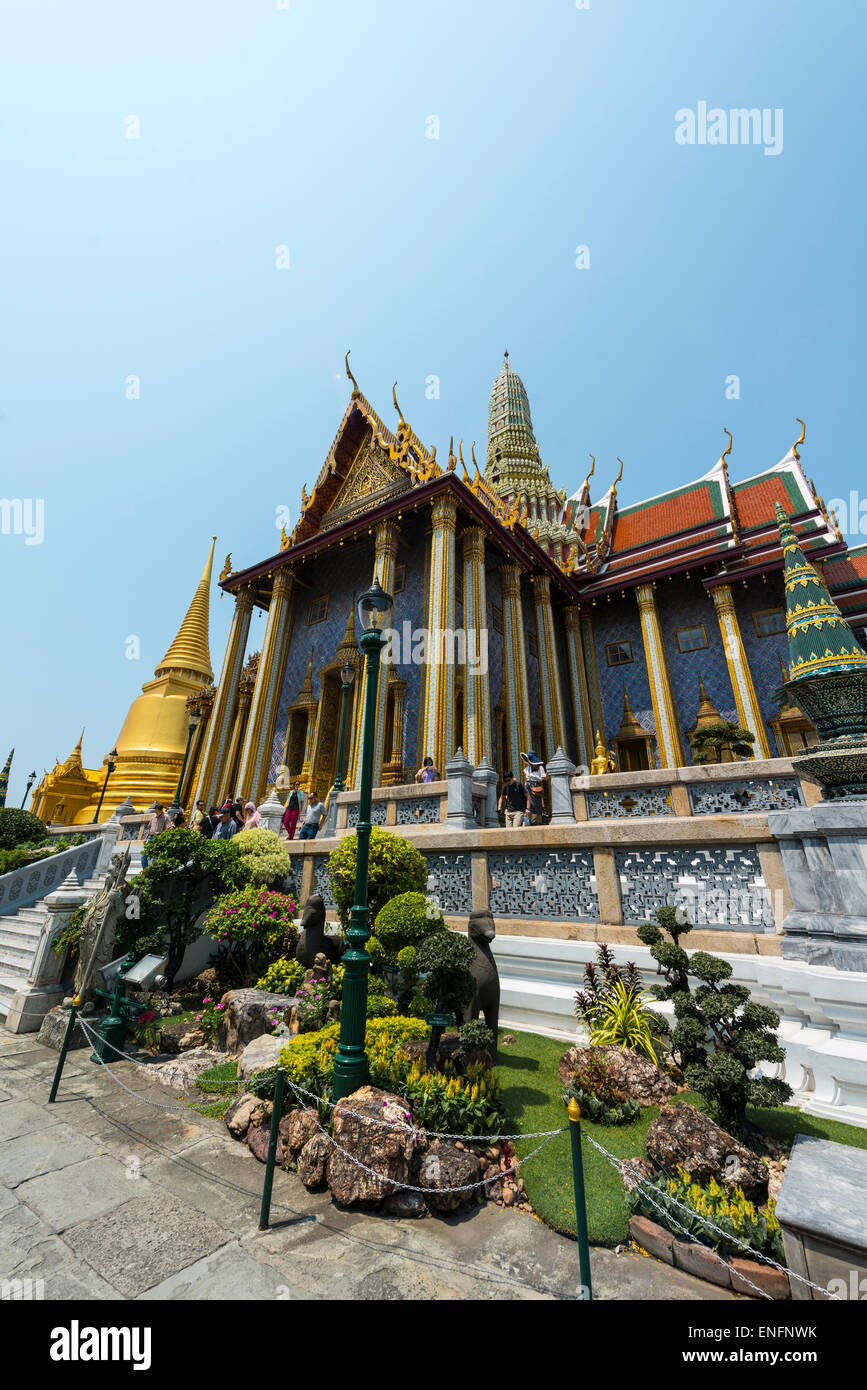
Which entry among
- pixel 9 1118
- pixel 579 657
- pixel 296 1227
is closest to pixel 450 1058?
pixel 296 1227

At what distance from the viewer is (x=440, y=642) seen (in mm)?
15031

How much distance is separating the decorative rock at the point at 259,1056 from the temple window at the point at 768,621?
18.6 m

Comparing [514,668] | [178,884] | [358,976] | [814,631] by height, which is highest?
[514,668]

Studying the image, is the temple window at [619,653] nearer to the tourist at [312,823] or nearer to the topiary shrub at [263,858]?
the tourist at [312,823]

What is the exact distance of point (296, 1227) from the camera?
3.24 metres

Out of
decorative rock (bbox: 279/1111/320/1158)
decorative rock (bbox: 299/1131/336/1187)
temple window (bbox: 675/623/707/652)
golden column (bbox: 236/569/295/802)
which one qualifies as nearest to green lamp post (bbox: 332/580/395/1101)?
decorative rock (bbox: 279/1111/320/1158)

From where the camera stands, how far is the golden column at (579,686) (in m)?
19.8

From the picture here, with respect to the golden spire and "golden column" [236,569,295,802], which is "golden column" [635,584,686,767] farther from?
the golden spire

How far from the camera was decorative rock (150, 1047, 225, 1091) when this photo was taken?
572 centimetres

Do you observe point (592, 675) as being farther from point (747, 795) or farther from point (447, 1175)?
point (447, 1175)

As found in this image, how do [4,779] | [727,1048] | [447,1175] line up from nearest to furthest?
[447,1175]
[727,1048]
[4,779]

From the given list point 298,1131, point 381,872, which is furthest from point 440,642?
point 298,1131

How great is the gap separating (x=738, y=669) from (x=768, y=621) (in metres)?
2.23
